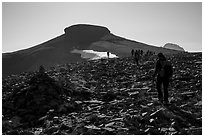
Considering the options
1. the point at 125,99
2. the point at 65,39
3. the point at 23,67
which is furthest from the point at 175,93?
the point at 65,39

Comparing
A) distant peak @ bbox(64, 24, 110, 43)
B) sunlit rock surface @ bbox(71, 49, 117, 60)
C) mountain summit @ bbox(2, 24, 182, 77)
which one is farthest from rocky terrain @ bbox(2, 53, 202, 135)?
distant peak @ bbox(64, 24, 110, 43)

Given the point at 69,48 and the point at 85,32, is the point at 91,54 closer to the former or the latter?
the point at 69,48

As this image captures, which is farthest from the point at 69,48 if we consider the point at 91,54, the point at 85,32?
the point at 85,32

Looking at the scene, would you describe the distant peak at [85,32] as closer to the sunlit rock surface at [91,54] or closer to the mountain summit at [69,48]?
the mountain summit at [69,48]

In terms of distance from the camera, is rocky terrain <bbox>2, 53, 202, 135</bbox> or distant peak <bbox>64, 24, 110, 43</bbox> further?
distant peak <bbox>64, 24, 110, 43</bbox>

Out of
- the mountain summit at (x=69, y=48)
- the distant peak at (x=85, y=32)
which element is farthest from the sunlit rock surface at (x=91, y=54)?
the distant peak at (x=85, y=32)

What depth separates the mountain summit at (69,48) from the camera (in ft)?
377

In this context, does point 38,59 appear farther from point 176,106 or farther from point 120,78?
point 176,106

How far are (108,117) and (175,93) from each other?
5492 mm

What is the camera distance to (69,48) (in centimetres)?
14612

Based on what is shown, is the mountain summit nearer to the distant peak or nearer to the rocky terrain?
the distant peak

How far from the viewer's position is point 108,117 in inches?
424

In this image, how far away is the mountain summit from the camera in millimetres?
114938

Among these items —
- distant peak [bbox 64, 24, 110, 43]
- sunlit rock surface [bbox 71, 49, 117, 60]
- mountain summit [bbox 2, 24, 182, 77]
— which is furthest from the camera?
distant peak [bbox 64, 24, 110, 43]
